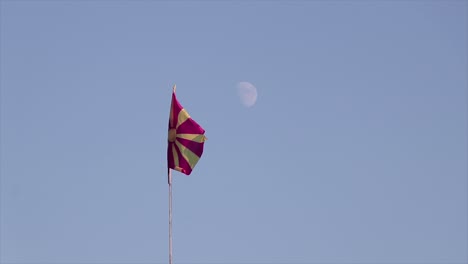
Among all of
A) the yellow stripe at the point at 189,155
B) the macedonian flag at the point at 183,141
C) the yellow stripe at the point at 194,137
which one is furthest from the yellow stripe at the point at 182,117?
the yellow stripe at the point at 189,155

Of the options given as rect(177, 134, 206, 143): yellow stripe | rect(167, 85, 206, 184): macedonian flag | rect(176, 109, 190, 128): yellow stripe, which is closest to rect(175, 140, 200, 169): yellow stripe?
rect(167, 85, 206, 184): macedonian flag

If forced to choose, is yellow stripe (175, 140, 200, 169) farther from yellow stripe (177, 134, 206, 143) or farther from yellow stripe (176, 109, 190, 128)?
yellow stripe (176, 109, 190, 128)

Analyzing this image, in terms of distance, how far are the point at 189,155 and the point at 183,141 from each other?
68 cm

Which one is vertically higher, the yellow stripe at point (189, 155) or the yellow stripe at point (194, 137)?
the yellow stripe at point (194, 137)

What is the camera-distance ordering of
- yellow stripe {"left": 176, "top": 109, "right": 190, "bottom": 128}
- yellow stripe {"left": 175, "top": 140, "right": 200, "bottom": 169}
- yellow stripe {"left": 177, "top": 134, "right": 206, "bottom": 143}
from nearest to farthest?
yellow stripe {"left": 175, "top": 140, "right": 200, "bottom": 169}, yellow stripe {"left": 177, "top": 134, "right": 206, "bottom": 143}, yellow stripe {"left": 176, "top": 109, "right": 190, "bottom": 128}

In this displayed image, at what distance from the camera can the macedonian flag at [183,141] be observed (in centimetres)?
3231

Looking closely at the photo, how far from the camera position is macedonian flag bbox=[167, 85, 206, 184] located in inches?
1272

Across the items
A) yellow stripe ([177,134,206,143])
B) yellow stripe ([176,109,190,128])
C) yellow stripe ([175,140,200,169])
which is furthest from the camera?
yellow stripe ([176,109,190,128])

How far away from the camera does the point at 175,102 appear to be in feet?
108

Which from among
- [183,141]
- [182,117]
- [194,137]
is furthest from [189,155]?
[182,117]

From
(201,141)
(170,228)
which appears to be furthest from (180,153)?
(170,228)

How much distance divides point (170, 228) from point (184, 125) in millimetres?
5199

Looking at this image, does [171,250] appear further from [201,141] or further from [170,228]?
[201,141]

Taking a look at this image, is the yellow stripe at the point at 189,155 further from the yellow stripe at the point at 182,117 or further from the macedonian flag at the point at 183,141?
the yellow stripe at the point at 182,117
